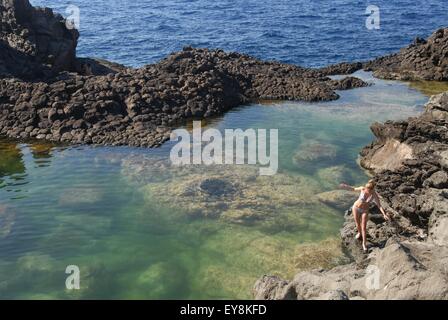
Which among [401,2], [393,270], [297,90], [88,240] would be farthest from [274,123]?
[401,2]

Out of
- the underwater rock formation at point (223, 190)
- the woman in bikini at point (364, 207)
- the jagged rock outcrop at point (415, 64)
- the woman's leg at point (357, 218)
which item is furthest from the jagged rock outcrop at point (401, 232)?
the jagged rock outcrop at point (415, 64)

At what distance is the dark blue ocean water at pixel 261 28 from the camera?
6438 centimetres

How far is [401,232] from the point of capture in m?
19.1

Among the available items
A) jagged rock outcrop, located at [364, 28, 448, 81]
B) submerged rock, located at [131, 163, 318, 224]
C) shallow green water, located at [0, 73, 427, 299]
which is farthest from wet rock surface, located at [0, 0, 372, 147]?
submerged rock, located at [131, 163, 318, 224]

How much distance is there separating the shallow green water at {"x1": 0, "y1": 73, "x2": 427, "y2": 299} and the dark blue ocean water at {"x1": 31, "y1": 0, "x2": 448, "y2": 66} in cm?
3396

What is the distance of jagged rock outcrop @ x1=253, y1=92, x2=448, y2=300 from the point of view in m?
12.0

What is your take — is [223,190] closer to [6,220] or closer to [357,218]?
[357,218]

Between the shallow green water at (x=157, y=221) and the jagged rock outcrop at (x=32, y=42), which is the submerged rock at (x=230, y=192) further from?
the jagged rock outcrop at (x=32, y=42)

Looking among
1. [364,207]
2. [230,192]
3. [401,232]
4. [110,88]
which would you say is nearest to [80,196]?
[230,192]

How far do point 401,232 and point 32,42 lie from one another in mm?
34744

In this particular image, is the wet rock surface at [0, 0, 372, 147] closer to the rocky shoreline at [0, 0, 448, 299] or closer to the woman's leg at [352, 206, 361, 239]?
the rocky shoreline at [0, 0, 448, 299]

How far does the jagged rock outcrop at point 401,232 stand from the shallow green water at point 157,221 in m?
1.82
